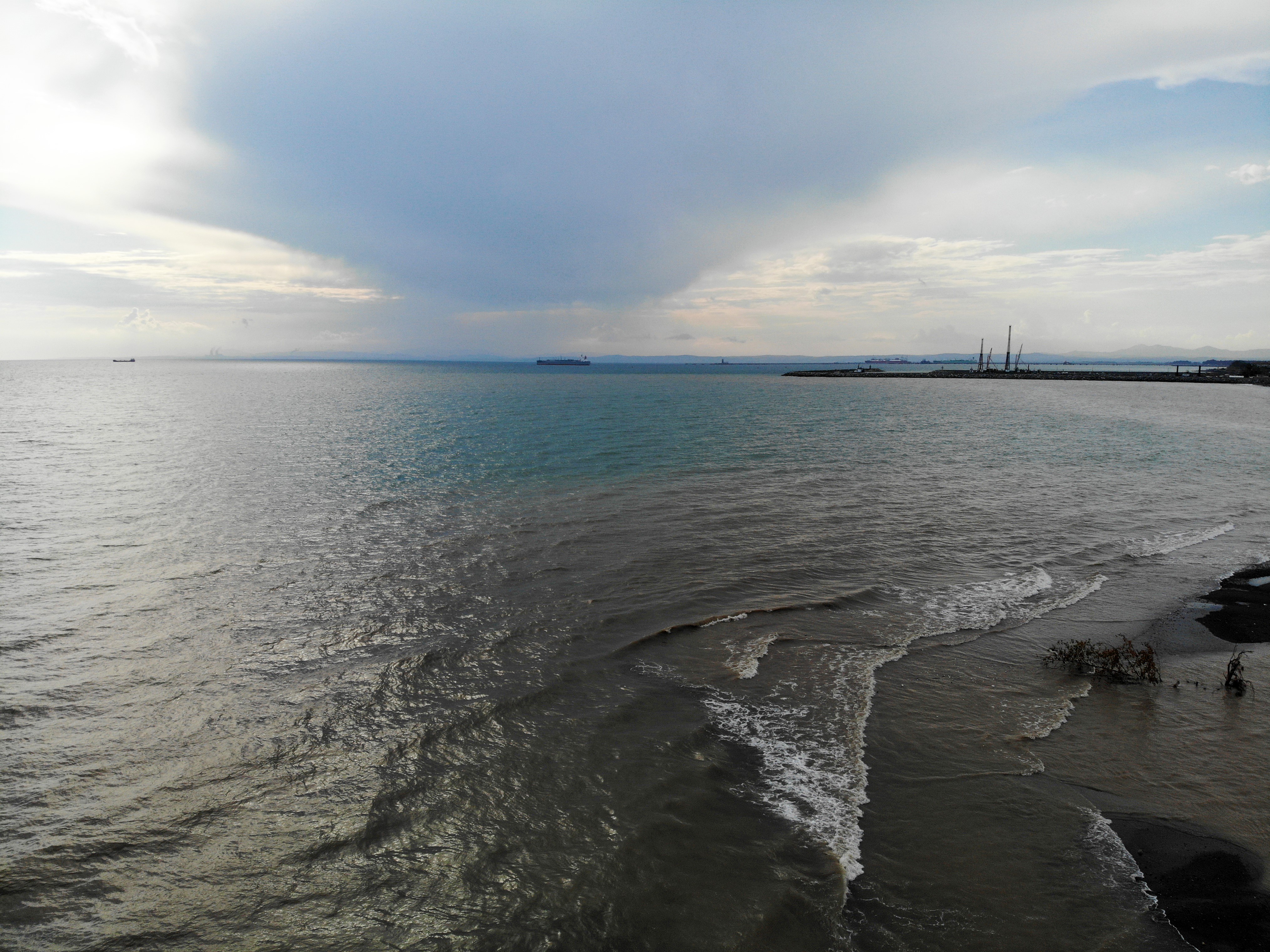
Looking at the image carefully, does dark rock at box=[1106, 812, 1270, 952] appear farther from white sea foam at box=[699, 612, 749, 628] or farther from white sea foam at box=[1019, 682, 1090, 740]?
white sea foam at box=[699, 612, 749, 628]

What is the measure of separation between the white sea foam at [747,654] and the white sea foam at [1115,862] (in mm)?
4713

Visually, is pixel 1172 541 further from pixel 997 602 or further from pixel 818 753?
pixel 818 753

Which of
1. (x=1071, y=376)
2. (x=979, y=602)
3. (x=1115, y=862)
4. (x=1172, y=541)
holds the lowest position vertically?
(x=1115, y=862)

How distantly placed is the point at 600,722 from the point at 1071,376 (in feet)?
631

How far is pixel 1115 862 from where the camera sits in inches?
239

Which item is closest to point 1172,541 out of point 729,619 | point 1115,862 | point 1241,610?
point 1241,610

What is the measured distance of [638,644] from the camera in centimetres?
1118

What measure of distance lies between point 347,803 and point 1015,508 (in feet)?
78.0

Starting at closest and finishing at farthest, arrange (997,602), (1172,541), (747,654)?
(747,654) < (997,602) < (1172,541)

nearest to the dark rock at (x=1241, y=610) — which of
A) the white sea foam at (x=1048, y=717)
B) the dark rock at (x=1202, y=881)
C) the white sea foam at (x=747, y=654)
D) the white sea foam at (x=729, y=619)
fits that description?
the white sea foam at (x=1048, y=717)

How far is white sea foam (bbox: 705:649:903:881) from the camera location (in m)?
6.68

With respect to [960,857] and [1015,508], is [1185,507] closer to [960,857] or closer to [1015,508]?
[1015,508]

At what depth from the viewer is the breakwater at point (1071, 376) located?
133500mm

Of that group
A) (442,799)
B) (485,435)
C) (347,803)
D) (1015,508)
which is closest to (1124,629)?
(1015,508)
